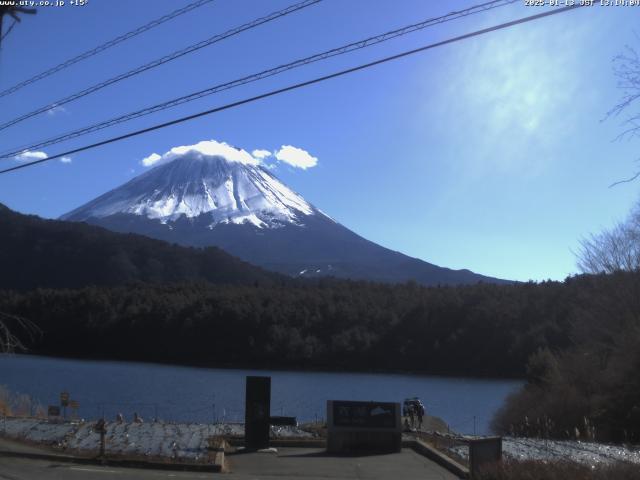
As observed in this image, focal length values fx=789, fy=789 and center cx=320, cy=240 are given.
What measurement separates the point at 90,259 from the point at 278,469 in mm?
142293

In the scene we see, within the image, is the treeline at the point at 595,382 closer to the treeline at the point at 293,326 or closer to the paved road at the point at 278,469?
the paved road at the point at 278,469

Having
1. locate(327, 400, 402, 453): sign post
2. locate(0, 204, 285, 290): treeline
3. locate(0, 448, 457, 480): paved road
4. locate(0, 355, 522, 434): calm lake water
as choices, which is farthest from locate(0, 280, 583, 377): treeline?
locate(0, 448, 457, 480): paved road

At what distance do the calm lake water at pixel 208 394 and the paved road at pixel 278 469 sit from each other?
15404mm

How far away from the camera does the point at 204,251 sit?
17212 centimetres

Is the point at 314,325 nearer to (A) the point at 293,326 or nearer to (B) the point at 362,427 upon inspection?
(A) the point at 293,326

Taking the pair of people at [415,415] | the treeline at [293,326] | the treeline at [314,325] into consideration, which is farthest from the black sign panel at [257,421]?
the treeline at [293,326]

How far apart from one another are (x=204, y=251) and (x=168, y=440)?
15544cm

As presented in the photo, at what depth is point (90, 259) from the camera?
152m

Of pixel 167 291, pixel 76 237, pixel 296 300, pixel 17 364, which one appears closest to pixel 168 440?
pixel 17 364

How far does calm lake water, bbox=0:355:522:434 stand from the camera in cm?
3934

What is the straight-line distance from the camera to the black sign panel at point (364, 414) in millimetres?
18688

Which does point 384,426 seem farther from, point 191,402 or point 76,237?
point 76,237

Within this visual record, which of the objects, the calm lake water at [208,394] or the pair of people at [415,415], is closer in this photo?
the pair of people at [415,415]

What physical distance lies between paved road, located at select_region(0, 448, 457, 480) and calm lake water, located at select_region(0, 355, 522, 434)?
1540 cm
